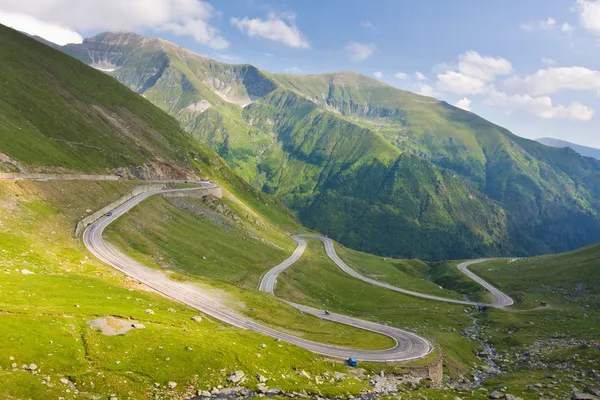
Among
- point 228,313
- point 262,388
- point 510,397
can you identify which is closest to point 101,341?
point 262,388

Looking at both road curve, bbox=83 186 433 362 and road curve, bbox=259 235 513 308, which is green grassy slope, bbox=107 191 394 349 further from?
road curve, bbox=259 235 513 308

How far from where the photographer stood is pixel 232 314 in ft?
240

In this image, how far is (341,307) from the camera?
129m

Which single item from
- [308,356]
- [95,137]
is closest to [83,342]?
[308,356]

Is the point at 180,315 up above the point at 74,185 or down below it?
below

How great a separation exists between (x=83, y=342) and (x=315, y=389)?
27.1m

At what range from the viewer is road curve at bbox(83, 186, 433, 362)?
217 ft

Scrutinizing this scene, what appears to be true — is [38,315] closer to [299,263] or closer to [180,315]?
[180,315]

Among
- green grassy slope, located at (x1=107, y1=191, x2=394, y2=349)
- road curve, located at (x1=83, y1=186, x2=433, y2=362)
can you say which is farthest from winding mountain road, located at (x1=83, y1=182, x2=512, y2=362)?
green grassy slope, located at (x1=107, y1=191, x2=394, y2=349)

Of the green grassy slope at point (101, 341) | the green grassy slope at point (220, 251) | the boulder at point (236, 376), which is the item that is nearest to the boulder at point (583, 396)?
the green grassy slope at point (101, 341)

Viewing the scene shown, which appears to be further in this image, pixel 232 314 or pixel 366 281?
pixel 366 281

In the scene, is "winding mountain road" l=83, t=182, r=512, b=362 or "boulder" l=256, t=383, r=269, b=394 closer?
"boulder" l=256, t=383, r=269, b=394

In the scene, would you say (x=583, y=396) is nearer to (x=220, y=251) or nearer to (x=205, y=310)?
(x=205, y=310)

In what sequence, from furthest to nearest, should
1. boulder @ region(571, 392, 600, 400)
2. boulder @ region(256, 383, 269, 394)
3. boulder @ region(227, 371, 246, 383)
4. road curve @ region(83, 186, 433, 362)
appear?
1. road curve @ region(83, 186, 433, 362)
2. boulder @ region(571, 392, 600, 400)
3. boulder @ region(227, 371, 246, 383)
4. boulder @ region(256, 383, 269, 394)
